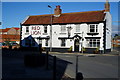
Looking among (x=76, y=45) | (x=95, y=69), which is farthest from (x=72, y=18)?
(x=95, y=69)

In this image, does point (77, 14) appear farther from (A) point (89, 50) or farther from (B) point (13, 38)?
(B) point (13, 38)

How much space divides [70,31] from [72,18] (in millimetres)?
3339

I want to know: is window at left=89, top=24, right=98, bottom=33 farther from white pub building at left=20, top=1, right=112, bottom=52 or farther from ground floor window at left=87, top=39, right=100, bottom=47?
ground floor window at left=87, top=39, right=100, bottom=47

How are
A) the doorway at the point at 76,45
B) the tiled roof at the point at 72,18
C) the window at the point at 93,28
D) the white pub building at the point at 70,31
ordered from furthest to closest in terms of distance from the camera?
1. the doorway at the point at 76,45
2. the tiled roof at the point at 72,18
3. the window at the point at 93,28
4. the white pub building at the point at 70,31

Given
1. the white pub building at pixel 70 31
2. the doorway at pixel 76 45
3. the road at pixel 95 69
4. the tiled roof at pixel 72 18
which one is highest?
the tiled roof at pixel 72 18

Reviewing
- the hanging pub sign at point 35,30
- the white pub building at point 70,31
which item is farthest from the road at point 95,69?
the hanging pub sign at point 35,30

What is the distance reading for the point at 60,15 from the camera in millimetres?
37688

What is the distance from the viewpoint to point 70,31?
33.5 metres

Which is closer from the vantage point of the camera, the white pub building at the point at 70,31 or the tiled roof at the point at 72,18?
the white pub building at the point at 70,31

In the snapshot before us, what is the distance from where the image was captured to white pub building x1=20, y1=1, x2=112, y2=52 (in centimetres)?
3134

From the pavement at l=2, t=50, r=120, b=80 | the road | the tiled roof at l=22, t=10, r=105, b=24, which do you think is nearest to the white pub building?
the tiled roof at l=22, t=10, r=105, b=24

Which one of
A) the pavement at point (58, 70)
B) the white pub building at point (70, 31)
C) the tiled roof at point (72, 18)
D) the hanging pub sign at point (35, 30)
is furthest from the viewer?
the hanging pub sign at point (35, 30)

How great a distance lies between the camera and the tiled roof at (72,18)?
32.6m

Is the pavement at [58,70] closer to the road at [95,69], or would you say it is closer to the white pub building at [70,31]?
the road at [95,69]
